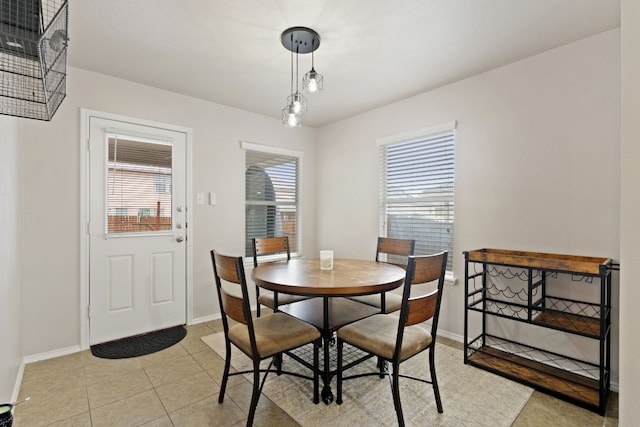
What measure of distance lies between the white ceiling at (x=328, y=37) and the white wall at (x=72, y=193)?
0.21 m

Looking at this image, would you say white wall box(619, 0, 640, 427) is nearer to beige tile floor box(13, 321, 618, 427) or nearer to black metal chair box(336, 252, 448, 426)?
black metal chair box(336, 252, 448, 426)

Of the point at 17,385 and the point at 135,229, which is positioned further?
the point at 135,229

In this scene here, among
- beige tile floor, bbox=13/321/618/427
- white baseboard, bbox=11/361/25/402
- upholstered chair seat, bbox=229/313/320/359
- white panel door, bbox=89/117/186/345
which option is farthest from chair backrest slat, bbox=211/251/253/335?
white panel door, bbox=89/117/186/345

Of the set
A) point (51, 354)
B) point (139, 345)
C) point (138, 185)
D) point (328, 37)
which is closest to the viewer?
point (328, 37)

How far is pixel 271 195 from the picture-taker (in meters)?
4.04

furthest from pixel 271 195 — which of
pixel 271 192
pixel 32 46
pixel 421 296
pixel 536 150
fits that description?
pixel 32 46

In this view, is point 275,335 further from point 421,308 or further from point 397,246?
point 397,246

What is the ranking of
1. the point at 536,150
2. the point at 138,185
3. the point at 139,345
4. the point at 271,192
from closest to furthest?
1. the point at 536,150
2. the point at 139,345
3. the point at 138,185
4. the point at 271,192

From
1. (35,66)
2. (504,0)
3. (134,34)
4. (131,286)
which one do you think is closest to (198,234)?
(131,286)

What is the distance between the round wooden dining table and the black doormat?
3.93 ft

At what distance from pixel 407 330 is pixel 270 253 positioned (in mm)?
1630

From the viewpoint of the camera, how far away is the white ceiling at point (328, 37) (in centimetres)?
188

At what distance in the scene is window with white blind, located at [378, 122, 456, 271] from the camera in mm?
3029

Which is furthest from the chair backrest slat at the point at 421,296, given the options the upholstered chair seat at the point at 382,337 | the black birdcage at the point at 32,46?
the black birdcage at the point at 32,46
